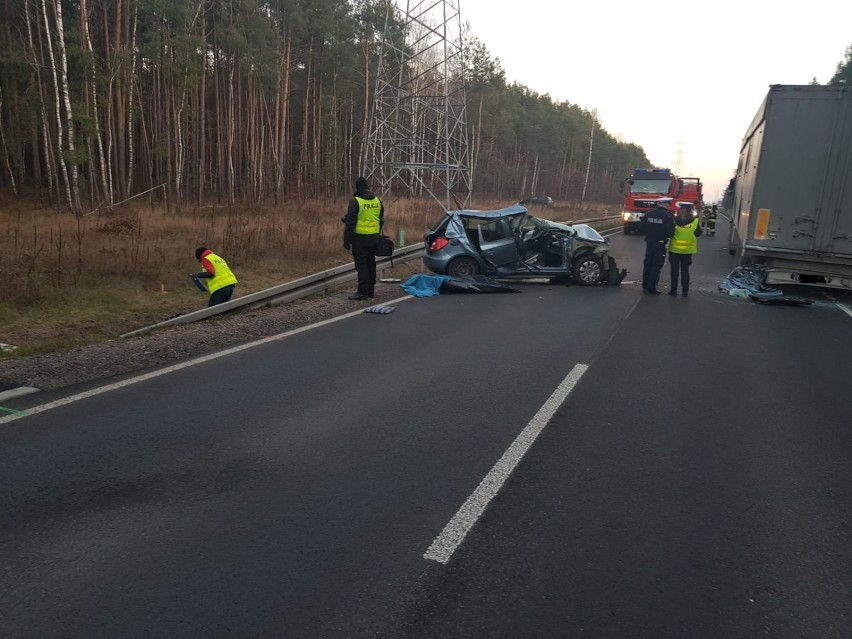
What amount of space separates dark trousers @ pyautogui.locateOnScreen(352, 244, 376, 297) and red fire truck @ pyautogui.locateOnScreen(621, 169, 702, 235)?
18.8 meters

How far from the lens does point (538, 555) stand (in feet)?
10.3

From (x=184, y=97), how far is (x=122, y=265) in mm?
22723

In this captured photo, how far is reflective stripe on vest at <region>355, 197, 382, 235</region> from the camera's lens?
10219 mm

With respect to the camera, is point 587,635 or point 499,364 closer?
point 587,635

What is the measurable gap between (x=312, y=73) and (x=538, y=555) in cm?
4532

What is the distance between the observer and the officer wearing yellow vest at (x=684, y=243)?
11.7 metres

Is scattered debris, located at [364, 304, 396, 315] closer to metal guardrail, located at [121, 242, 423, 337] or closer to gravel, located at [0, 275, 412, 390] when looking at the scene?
gravel, located at [0, 275, 412, 390]

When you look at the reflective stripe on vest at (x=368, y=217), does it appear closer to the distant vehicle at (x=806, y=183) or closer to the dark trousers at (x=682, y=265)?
the dark trousers at (x=682, y=265)

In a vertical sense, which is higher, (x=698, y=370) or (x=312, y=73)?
(x=312, y=73)

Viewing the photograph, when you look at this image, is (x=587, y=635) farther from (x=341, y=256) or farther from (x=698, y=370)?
(x=341, y=256)

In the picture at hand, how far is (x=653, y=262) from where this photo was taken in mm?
12000

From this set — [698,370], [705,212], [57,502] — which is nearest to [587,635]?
[57,502]

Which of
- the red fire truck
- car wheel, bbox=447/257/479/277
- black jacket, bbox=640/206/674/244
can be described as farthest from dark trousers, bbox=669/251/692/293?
the red fire truck

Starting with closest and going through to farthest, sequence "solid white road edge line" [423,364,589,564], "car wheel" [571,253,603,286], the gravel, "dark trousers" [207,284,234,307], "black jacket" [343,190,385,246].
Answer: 1. "solid white road edge line" [423,364,589,564]
2. the gravel
3. "dark trousers" [207,284,234,307]
4. "black jacket" [343,190,385,246]
5. "car wheel" [571,253,603,286]
